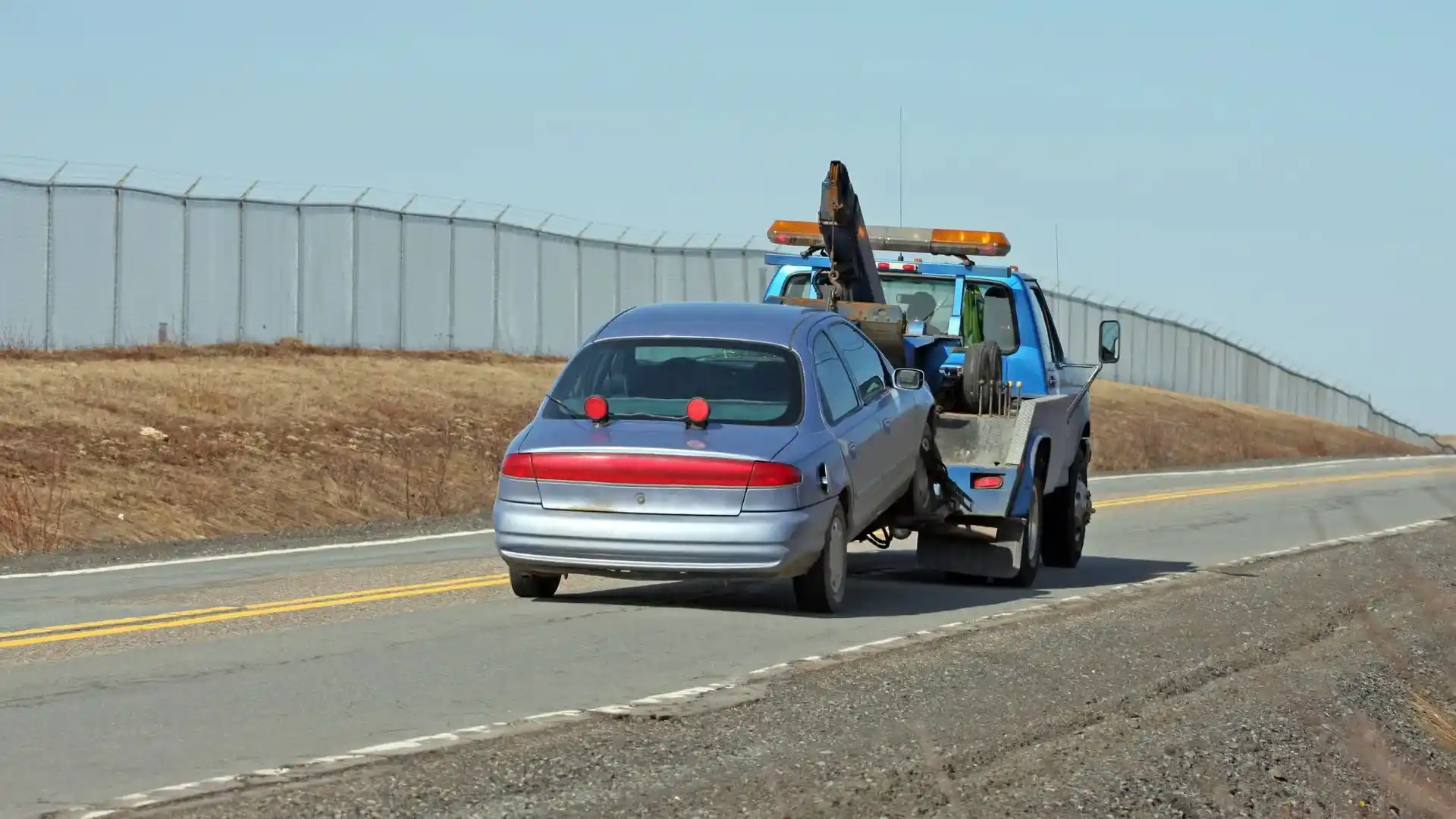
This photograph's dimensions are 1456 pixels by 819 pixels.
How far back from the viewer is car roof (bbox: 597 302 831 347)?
486 inches

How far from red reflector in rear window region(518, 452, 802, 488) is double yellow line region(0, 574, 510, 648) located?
1.91 metres

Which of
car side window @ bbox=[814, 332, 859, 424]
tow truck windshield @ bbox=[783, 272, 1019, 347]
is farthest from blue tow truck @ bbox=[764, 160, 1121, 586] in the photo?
car side window @ bbox=[814, 332, 859, 424]

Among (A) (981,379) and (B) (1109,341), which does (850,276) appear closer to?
(A) (981,379)

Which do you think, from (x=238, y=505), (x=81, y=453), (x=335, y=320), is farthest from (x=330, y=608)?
(x=335, y=320)

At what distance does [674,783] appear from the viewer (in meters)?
6.90

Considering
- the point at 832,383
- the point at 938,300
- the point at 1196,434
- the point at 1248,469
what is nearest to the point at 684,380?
the point at 832,383

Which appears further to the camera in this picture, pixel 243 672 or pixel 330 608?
pixel 330 608

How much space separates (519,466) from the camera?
11602mm

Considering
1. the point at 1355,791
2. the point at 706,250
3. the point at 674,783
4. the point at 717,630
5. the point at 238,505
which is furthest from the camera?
the point at 706,250

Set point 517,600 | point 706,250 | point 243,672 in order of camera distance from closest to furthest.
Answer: point 243,672 < point 517,600 < point 706,250

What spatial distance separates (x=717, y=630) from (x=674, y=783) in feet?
14.0

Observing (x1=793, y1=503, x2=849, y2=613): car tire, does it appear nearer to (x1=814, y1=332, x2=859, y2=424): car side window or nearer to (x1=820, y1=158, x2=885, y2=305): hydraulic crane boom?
(x1=814, y1=332, x2=859, y2=424): car side window

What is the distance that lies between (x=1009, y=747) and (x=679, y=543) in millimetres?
3655

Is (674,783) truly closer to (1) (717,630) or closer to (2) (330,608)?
(1) (717,630)
